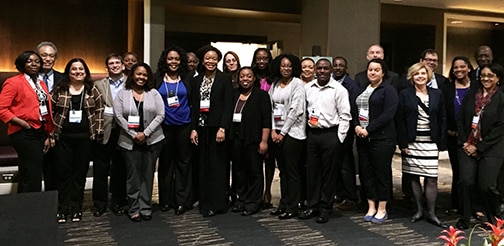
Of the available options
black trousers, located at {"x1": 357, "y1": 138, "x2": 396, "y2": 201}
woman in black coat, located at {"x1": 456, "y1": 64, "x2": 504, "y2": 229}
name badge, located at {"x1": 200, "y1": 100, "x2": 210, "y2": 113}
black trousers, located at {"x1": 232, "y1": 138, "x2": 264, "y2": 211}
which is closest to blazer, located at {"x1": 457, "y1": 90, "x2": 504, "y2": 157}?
woman in black coat, located at {"x1": 456, "y1": 64, "x2": 504, "y2": 229}

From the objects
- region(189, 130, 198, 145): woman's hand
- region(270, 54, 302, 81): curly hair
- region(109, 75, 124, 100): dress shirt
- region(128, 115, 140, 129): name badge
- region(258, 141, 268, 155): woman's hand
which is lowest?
region(258, 141, 268, 155): woman's hand

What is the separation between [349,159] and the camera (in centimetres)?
491

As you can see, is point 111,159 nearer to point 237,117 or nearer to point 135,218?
point 135,218

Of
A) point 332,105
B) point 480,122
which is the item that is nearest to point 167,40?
point 332,105

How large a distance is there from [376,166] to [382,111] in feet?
1.59

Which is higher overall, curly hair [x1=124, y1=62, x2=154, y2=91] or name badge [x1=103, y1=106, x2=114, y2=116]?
curly hair [x1=124, y1=62, x2=154, y2=91]

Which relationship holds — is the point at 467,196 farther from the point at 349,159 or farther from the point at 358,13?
the point at 358,13

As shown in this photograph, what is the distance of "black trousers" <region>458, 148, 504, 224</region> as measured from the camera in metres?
3.95

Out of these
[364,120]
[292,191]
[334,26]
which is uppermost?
[334,26]

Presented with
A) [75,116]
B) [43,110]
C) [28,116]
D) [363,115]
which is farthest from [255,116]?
[28,116]

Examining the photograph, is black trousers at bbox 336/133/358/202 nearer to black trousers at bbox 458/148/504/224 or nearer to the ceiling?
black trousers at bbox 458/148/504/224

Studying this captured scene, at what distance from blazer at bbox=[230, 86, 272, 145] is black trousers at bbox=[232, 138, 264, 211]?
A: 8 centimetres

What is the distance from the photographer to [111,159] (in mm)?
4535

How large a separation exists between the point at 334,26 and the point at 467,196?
3.09 meters
